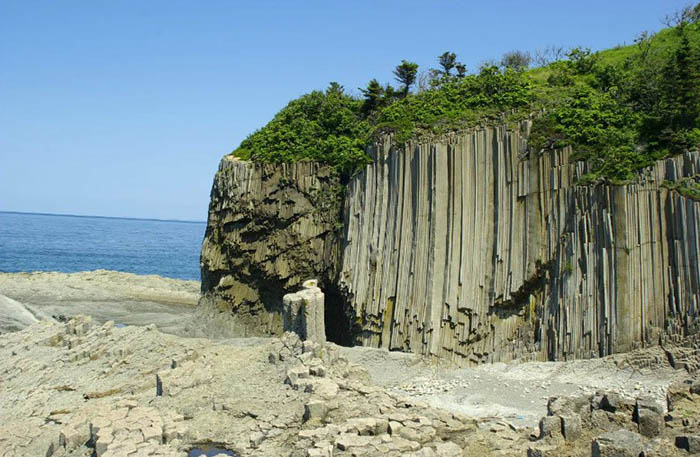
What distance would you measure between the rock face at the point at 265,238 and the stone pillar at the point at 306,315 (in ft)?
26.6

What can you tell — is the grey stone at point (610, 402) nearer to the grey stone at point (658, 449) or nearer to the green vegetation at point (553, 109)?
the grey stone at point (658, 449)

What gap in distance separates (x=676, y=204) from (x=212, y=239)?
2461 centimetres

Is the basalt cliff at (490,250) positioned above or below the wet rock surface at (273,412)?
above

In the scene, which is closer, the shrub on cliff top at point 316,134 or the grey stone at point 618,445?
the grey stone at point 618,445

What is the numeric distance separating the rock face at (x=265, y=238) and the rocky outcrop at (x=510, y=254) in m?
3.62

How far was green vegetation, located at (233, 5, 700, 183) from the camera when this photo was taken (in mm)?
22219

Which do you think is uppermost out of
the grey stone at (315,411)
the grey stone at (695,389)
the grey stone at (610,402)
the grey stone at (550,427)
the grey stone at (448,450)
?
the grey stone at (695,389)

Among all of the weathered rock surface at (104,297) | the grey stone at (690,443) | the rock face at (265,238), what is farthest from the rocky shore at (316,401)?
the weathered rock surface at (104,297)

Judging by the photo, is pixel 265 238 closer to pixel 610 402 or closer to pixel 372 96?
pixel 372 96

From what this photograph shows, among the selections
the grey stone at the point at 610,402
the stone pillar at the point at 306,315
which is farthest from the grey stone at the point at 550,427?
the stone pillar at the point at 306,315

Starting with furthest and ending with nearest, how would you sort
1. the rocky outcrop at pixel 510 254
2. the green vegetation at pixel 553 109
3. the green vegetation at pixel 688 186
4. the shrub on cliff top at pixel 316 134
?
1. the shrub on cliff top at pixel 316 134
2. the green vegetation at pixel 553 109
3. the rocky outcrop at pixel 510 254
4. the green vegetation at pixel 688 186

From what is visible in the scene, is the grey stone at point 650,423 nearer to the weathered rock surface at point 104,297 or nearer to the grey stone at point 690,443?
the grey stone at point 690,443

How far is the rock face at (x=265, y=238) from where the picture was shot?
3241 cm

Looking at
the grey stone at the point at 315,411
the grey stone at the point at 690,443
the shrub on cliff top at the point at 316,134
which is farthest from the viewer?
the shrub on cliff top at the point at 316,134
